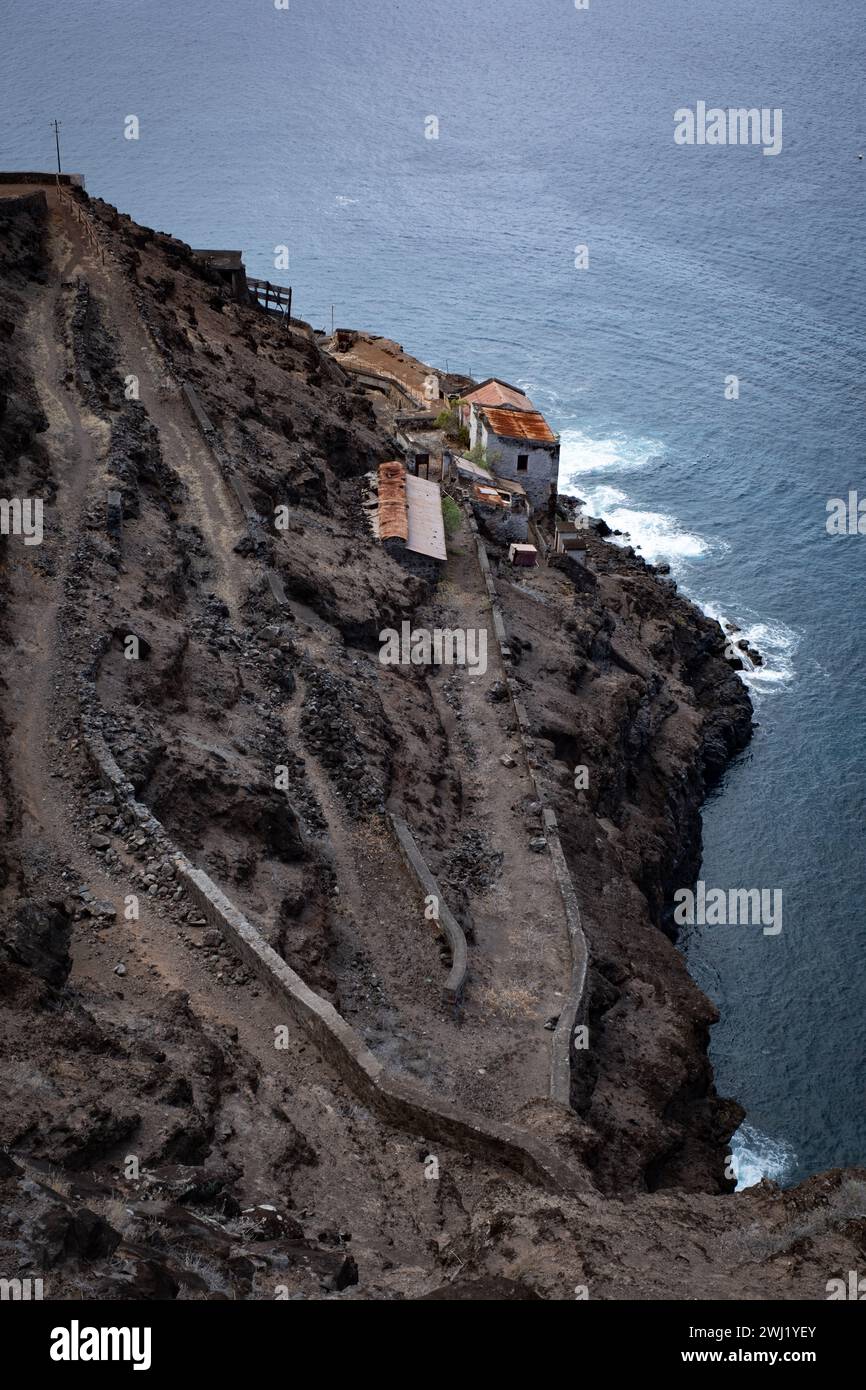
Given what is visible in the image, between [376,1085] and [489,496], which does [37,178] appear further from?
[376,1085]

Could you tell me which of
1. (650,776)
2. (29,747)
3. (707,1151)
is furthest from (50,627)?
(650,776)

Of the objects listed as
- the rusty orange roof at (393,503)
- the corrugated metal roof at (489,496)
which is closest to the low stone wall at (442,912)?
the rusty orange roof at (393,503)

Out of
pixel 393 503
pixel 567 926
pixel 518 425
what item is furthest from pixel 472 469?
pixel 567 926

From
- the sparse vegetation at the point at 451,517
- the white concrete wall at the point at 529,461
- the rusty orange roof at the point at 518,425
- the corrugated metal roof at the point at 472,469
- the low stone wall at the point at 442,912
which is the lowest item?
the low stone wall at the point at 442,912

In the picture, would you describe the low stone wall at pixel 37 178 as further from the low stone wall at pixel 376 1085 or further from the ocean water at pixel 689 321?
the low stone wall at pixel 376 1085

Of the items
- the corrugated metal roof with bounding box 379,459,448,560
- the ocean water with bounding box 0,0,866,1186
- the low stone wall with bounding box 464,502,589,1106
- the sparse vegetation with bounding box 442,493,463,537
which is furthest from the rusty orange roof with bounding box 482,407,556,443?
the ocean water with bounding box 0,0,866,1186

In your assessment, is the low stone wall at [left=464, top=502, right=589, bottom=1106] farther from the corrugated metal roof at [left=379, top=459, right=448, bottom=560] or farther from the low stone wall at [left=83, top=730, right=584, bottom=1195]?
the low stone wall at [left=83, top=730, right=584, bottom=1195]
